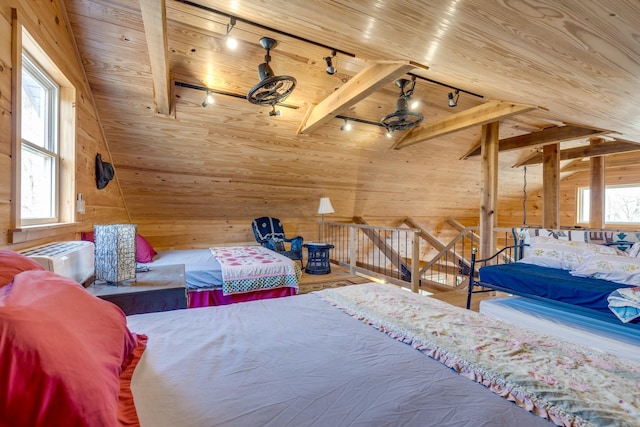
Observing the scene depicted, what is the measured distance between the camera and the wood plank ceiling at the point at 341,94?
5.01 ft

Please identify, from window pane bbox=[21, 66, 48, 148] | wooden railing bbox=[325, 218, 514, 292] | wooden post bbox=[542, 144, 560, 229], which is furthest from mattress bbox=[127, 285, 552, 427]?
wooden post bbox=[542, 144, 560, 229]

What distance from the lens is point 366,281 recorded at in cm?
436

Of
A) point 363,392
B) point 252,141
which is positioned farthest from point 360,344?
point 252,141

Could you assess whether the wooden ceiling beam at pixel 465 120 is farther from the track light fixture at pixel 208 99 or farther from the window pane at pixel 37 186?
the window pane at pixel 37 186

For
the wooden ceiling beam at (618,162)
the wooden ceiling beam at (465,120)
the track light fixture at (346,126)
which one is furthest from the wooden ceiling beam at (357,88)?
the wooden ceiling beam at (618,162)

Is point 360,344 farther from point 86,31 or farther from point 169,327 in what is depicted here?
point 86,31

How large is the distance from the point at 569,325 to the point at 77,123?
4234 mm

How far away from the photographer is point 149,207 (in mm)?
4738

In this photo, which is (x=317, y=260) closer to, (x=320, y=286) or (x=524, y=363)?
(x=320, y=286)

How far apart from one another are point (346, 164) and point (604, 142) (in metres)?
4.17

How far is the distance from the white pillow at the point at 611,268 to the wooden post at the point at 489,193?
1.37m

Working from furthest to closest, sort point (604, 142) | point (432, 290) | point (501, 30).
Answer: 1. point (604, 142)
2. point (432, 290)
3. point (501, 30)

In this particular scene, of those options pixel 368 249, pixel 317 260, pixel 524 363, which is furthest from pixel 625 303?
pixel 368 249

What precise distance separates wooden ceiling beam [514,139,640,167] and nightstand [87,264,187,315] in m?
5.80
